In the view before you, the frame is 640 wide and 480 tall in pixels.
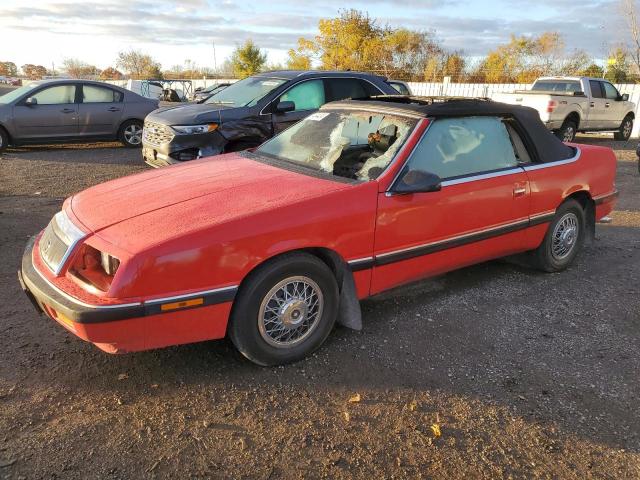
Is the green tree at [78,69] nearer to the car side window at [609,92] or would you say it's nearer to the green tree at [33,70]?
the green tree at [33,70]

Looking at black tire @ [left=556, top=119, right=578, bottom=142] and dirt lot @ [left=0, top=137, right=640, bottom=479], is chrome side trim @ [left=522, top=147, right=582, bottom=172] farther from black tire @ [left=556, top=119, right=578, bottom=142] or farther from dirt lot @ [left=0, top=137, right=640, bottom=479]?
black tire @ [left=556, top=119, right=578, bottom=142]

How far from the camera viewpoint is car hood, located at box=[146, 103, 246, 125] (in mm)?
6980

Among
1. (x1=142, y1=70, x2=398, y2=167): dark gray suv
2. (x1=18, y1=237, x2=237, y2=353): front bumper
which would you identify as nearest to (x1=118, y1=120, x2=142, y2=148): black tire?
(x1=142, y1=70, x2=398, y2=167): dark gray suv

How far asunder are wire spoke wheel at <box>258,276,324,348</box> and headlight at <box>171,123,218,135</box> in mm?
4348

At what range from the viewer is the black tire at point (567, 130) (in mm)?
13570

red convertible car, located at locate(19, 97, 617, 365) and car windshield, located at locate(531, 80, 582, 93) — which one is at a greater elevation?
car windshield, located at locate(531, 80, 582, 93)

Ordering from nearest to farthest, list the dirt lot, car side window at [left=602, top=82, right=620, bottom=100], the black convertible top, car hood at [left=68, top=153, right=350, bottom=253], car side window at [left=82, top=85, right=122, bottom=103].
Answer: the dirt lot → car hood at [left=68, top=153, right=350, bottom=253] → the black convertible top → car side window at [left=82, top=85, right=122, bottom=103] → car side window at [left=602, top=82, right=620, bottom=100]

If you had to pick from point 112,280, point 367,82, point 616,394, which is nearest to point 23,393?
point 112,280

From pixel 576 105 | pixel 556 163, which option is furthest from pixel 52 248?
pixel 576 105

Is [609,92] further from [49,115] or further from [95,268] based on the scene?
[95,268]

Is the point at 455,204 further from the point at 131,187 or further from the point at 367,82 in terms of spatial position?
the point at 367,82

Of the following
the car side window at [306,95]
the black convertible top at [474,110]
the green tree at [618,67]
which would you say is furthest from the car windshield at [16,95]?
the green tree at [618,67]

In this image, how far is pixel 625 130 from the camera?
1611 cm

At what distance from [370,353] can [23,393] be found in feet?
6.63
